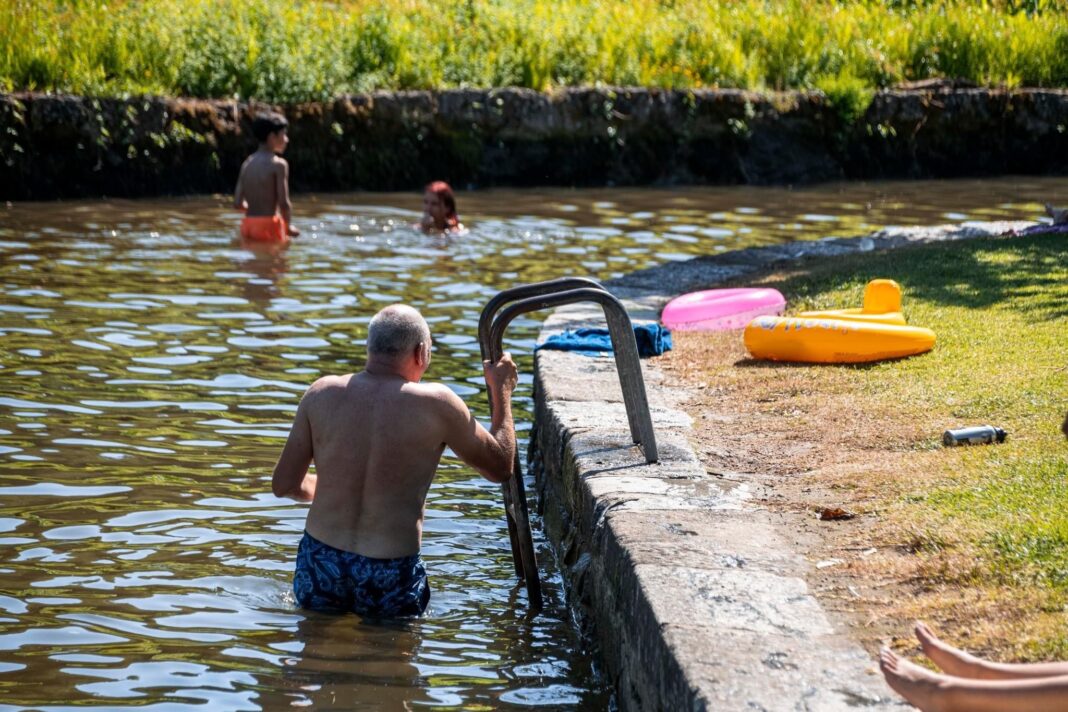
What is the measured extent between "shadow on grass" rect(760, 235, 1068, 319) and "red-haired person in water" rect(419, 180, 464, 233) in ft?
14.0

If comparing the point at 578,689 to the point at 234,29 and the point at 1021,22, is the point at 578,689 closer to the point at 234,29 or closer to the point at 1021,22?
the point at 234,29

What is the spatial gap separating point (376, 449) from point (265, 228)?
8632 millimetres

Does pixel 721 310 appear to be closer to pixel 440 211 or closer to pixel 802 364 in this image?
pixel 802 364

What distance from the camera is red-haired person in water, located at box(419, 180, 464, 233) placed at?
14.2 meters

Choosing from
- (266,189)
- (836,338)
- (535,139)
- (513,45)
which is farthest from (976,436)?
(513,45)

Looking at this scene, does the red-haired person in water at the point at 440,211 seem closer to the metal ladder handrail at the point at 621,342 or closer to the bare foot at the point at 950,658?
the metal ladder handrail at the point at 621,342

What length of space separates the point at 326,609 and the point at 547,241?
9.25 metres

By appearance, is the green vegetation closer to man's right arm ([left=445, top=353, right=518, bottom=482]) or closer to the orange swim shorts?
the orange swim shorts

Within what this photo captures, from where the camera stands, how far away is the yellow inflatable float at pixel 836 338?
788 centimetres

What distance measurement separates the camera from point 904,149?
A: 2125 cm

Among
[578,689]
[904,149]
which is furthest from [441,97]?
[578,689]

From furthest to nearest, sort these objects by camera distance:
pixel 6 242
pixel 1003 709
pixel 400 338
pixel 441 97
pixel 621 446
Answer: pixel 441 97 → pixel 6 242 → pixel 621 446 → pixel 400 338 → pixel 1003 709

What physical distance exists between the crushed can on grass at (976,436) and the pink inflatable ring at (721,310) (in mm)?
3441

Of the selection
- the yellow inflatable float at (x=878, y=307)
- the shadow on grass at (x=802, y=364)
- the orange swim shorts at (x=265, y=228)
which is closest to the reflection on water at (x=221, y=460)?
the orange swim shorts at (x=265, y=228)
